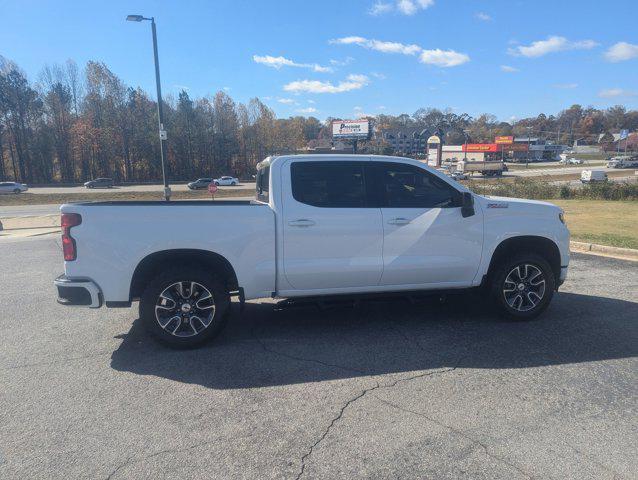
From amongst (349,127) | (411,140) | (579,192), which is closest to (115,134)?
(349,127)

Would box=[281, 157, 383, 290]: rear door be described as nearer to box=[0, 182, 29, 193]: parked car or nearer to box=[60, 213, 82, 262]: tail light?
box=[60, 213, 82, 262]: tail light

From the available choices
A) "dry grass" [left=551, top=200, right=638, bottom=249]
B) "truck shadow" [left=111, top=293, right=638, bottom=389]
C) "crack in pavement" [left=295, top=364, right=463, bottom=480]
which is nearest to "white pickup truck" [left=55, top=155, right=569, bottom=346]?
"truck shadow" [left=111, top=293, right=638, bottom=389]

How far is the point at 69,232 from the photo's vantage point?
4160 mm

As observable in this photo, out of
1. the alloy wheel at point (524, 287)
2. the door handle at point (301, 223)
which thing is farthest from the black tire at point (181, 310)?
the alloy wheel at point (524, 287)

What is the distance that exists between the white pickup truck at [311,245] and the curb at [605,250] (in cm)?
516

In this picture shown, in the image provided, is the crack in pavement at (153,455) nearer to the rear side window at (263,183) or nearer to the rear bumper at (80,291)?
the rear bumper at (80,291)

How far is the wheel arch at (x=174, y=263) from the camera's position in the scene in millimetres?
4352

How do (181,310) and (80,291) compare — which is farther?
(181,310)

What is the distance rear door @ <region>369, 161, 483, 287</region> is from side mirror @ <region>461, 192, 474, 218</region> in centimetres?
7

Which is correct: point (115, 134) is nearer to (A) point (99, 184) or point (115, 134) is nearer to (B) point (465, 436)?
(A) point (99, 184)

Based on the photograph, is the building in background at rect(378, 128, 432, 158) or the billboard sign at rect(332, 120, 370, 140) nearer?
the billboard sign at rect(332, 120, 370, 140)

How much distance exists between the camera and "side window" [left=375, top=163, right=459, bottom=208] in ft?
15.9

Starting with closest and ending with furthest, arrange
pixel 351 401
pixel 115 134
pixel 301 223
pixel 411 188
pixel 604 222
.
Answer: pixel 351 401 < pixel 301 223 < pixel 411 188 < pixel 604 222 < pixel 115 134

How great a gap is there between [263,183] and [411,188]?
1.76 m
